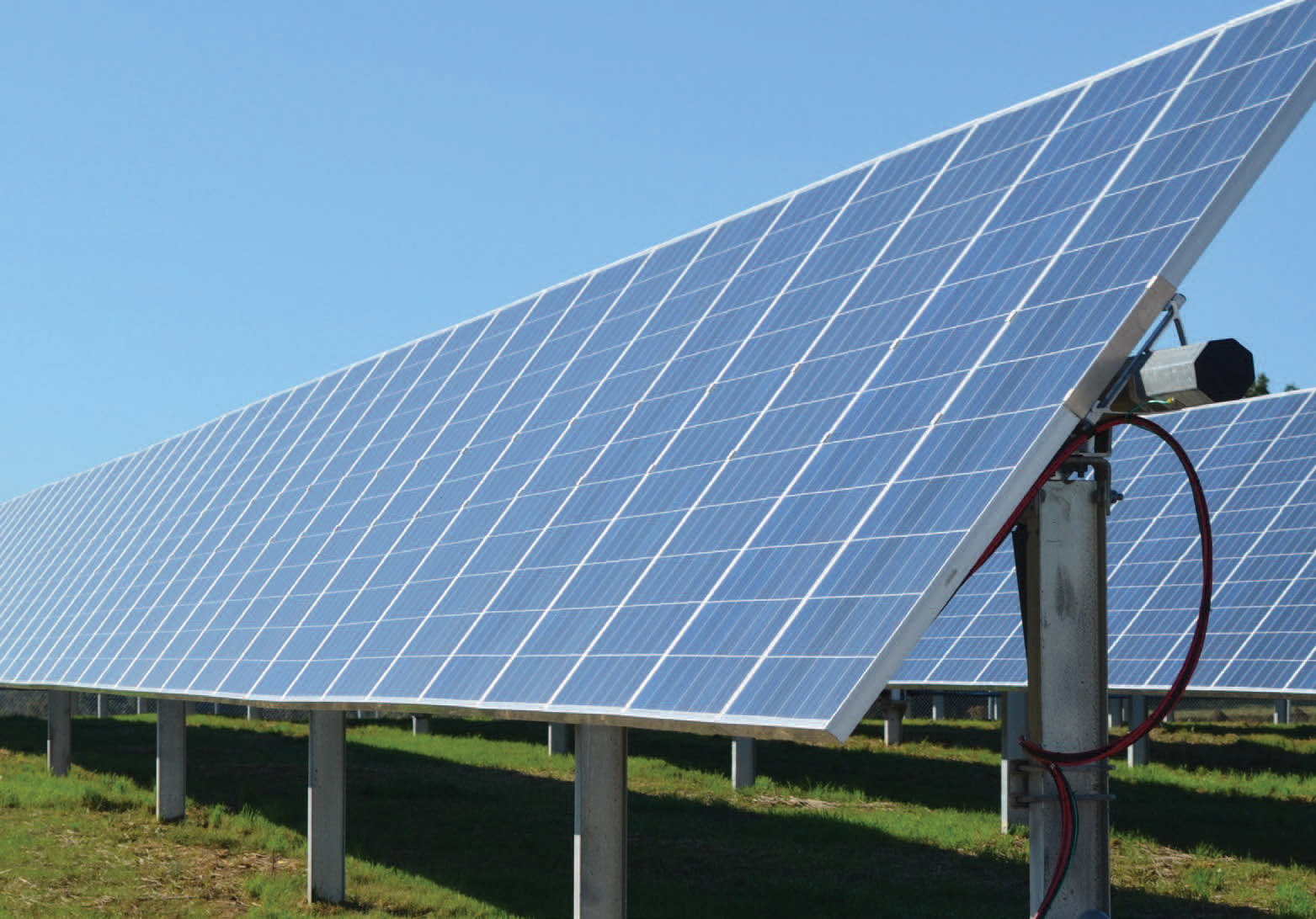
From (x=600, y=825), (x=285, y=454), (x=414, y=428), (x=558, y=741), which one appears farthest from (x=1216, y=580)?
(x=558, y=741)

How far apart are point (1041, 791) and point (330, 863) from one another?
10.5m

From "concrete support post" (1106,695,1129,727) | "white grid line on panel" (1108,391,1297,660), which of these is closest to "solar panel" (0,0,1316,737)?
"white grid line on panel" (1108,391,1297,660)

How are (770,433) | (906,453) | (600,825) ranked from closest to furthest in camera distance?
(906,453), (770,433), (600,825)

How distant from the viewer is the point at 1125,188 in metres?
10.9

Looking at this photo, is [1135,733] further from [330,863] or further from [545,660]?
[330,863]

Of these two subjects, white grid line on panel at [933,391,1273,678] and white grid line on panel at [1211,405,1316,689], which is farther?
white grid line on panel at [933,391,1273,678]

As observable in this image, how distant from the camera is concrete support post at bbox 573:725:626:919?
1241cm

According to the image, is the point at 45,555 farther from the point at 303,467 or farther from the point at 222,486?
the point at 303,467

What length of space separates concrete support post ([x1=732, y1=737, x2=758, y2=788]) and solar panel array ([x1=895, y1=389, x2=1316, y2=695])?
13.7ft

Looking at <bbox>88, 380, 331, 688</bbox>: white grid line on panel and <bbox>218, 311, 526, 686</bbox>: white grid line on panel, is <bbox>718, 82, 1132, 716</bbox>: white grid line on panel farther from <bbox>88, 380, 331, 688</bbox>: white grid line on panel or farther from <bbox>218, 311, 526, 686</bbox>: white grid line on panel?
<bbox>88, 380, 331, 688</bbox>: white grid line on panel

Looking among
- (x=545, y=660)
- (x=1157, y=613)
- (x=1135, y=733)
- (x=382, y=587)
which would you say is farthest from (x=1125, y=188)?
(x=1157, y=613)

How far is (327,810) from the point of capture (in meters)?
18.4

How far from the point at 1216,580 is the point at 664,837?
403 inches

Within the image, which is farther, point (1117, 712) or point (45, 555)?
point (1117, 712)
